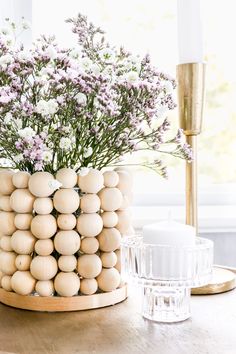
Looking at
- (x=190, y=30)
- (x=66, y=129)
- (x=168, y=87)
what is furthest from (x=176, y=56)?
(x=66, y=129)

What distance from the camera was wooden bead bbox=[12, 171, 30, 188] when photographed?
96cm

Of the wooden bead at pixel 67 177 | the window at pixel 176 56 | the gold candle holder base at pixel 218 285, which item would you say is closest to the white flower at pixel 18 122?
the wooden bead at pixel 67 177

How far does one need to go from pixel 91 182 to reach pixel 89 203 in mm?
35

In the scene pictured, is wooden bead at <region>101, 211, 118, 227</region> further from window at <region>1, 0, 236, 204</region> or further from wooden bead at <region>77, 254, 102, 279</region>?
window at <region>1, 0, 236, 204</region>

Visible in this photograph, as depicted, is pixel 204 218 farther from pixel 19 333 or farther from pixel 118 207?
pixel 19 333

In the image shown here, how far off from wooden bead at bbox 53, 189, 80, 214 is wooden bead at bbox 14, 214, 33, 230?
0.05 metres

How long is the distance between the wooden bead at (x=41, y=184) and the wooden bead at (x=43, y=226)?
0.04 meters

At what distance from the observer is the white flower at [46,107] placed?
0.88 metres

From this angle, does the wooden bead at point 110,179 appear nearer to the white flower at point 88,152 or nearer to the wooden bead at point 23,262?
the white flower at point 88,152

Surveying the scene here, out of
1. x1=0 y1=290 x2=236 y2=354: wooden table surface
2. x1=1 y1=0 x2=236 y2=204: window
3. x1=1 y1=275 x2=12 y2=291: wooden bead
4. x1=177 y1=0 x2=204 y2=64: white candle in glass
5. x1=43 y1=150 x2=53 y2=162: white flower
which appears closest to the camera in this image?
x1=0 y1=290 x2=236 y2=354: wooden table surface

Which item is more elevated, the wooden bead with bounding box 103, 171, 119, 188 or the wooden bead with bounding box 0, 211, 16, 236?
the wooden bead with bounding box 103, 171, 119, 188

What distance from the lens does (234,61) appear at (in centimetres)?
175

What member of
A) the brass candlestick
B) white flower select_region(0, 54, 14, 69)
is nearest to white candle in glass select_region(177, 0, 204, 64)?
the brass candlestick

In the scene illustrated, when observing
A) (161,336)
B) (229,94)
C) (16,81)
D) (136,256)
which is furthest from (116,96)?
(229,94)
